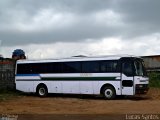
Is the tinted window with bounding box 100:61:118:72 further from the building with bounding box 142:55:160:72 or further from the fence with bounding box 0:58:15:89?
the building with bounding box 142:55:160:72

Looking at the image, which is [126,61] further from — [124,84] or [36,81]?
[36,81]

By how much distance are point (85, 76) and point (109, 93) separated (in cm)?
202

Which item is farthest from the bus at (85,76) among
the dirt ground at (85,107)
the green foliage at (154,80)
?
the green foliage at (154,80)

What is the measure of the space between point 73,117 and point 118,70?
11.2m

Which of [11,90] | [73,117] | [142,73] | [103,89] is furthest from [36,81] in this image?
[73,117]

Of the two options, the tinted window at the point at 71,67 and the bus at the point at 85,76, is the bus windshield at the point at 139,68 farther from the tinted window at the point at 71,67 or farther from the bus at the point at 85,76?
the tinted window at the point at 71,67

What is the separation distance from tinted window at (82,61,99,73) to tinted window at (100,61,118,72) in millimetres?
409

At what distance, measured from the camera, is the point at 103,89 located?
89.8 feet

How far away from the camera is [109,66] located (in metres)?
27.0

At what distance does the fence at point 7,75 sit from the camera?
107 ft

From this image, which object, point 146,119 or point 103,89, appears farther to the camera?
point 103,89

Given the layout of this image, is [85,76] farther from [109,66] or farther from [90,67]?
[109,66]

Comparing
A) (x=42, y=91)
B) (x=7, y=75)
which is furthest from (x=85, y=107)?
(x=7, y=75)

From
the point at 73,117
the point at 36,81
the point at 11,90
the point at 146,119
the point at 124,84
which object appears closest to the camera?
the point at 146,119
